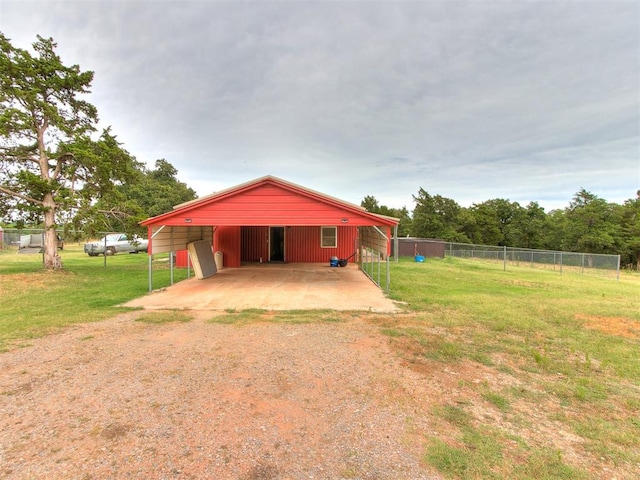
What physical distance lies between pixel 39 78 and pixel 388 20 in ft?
42.6

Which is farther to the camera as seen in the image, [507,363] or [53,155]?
[53,155]

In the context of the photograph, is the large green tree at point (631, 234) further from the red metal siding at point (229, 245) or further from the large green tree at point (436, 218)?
the red metal siding at point (229, 245)

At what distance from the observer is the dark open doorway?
16141 mm

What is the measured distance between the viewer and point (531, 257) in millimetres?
20094

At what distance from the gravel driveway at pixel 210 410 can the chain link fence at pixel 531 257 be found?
59.4ft

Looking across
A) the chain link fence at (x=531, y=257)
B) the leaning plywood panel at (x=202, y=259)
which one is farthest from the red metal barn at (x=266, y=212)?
the chain link fence at (x=531, y=257)

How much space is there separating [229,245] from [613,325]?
13.0 meters

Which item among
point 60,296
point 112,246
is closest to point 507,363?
point 60,296

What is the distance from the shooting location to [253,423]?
2.61 metres

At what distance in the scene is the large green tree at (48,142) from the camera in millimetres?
10148

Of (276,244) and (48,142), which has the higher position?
(48,142)

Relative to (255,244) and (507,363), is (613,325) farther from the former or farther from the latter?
(255,244)

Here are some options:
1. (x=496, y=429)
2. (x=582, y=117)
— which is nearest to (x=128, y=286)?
(x=496, y=429)

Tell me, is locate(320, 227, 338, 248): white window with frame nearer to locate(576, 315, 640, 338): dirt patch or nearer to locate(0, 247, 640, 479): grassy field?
locate(0, 247, 640, 479): grassy field
